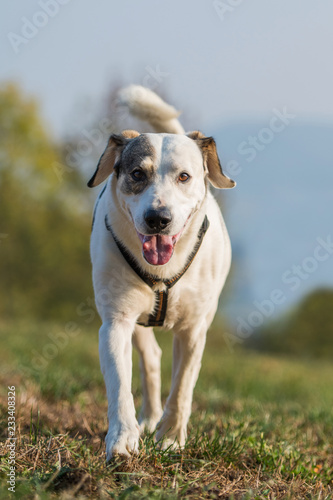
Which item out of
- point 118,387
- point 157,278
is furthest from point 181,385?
point 118,387

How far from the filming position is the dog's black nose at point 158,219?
340cm

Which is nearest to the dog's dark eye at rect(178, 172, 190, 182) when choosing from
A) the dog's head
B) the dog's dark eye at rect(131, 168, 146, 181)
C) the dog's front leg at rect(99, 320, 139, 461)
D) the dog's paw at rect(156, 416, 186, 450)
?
the dog's head

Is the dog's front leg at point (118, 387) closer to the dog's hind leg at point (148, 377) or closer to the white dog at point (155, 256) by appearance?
the white dog at point (155, 256)

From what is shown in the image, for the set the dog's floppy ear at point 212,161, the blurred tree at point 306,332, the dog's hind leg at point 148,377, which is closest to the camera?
the dog's floppy ear at point 212,161

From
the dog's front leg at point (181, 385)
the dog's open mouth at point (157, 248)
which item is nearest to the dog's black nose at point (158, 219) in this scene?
the dog's open mouth at point (157, 248)

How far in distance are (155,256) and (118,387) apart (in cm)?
74

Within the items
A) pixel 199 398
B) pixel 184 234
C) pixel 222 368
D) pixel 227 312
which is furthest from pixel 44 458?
pixel 227 312

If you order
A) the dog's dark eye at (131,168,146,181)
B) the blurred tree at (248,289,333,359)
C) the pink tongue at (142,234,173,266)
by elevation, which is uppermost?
the dog's dark eye at (131,168,146,181)

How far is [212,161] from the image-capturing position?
4.06m

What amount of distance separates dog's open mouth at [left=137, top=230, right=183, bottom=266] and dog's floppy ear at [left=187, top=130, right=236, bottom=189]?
26.5 inches

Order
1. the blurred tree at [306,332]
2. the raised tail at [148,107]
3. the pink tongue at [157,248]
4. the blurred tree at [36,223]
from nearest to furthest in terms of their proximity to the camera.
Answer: the pink tongue at [157,248] < the raised tail at [148,107] < the blurred tree at [36,223] < the blurred tree at [306,332]

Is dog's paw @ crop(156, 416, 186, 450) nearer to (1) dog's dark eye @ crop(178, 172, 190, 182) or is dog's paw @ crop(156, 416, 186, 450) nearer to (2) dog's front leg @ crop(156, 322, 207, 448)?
→ (2) dog's front leg @ crop(156, 322, 207, 448)

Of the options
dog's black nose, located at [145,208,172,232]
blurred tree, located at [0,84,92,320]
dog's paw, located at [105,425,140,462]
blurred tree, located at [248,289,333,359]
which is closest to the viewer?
dog's paw, located at [105,425,140,462]

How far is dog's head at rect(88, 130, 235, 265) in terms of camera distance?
11.4 feet
